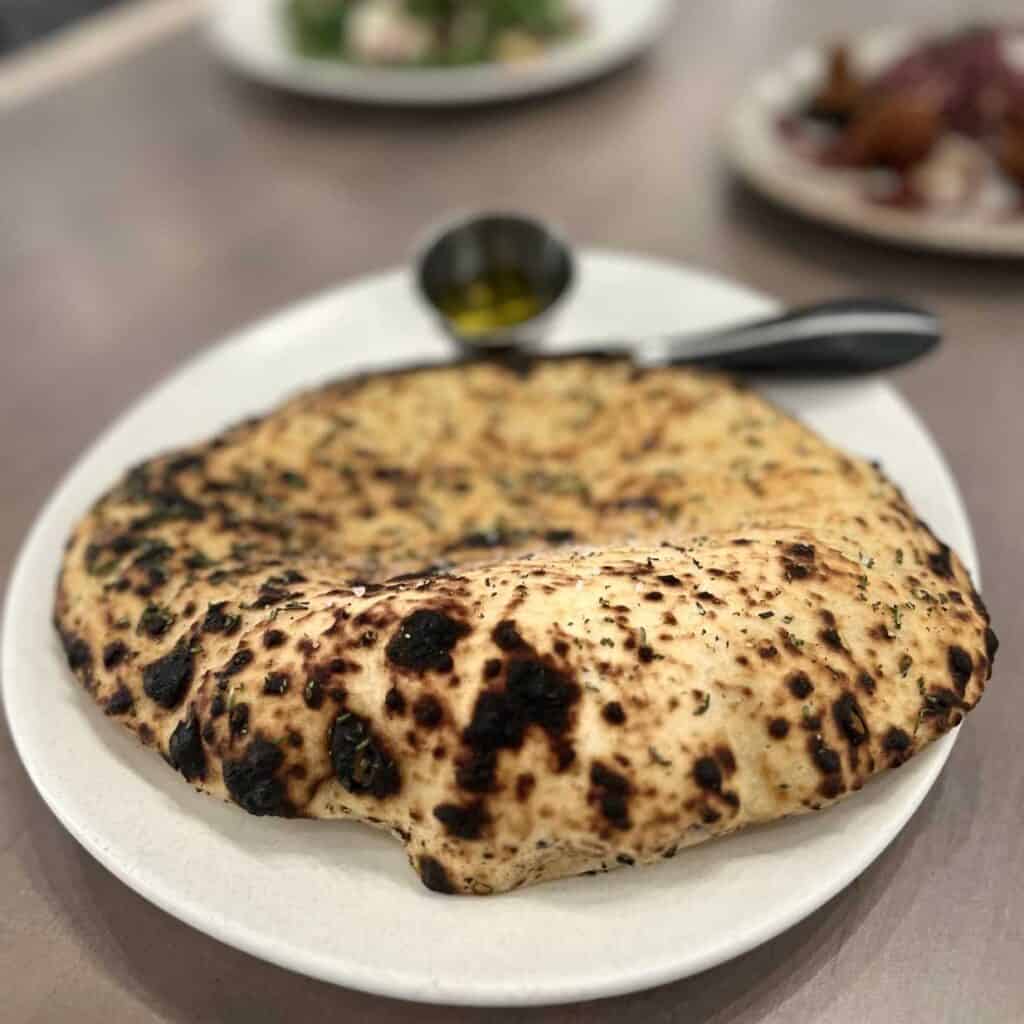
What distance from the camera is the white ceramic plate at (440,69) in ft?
15.9

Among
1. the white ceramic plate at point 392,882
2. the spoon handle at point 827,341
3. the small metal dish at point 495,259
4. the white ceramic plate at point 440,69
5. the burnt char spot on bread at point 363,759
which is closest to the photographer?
the white ceramic plate at point 392,882

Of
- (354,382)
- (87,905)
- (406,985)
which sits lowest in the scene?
(87,905)

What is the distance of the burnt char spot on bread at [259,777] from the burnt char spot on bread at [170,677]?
217 millimetres

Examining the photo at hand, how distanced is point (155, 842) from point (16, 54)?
5583mm

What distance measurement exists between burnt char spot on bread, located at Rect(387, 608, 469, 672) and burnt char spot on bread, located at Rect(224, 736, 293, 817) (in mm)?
265

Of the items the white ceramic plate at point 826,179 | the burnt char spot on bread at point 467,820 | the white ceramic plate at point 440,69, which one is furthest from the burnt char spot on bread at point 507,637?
the white ceramic plate at point 440,69

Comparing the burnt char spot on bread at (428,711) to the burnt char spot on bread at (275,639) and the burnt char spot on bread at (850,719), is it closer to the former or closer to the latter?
the burnt char spot on bread at (275,639)

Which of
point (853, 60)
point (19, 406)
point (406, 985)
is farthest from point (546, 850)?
point (853, 60)

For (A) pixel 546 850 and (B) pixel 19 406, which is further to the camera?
(B) pixel 19 406

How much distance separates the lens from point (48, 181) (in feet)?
16.2

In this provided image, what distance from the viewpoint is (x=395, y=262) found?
4293mm

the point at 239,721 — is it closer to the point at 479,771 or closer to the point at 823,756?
the point at 479,771

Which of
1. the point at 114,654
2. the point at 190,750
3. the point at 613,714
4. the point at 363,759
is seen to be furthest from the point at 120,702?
the point at 613,714

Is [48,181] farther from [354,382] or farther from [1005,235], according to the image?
[1005,235]
